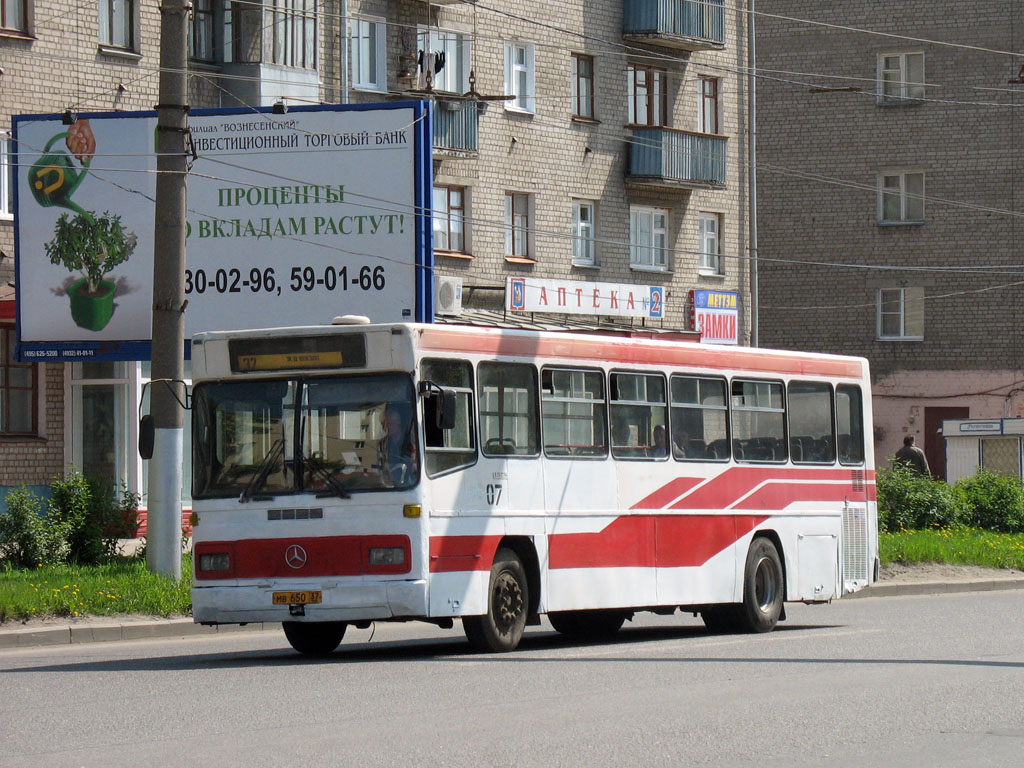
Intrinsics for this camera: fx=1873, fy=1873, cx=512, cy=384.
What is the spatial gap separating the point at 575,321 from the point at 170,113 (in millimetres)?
19971

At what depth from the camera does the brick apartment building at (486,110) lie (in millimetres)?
29562

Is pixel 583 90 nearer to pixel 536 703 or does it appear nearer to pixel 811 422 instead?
pixel 811 422

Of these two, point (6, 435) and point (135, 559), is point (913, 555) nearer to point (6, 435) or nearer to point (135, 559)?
point (135, 559)

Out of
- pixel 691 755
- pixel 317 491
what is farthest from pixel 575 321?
pixel 691 755

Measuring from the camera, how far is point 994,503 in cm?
3066

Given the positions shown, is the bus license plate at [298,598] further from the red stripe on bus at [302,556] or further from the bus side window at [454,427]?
the bus side window at [454,427]

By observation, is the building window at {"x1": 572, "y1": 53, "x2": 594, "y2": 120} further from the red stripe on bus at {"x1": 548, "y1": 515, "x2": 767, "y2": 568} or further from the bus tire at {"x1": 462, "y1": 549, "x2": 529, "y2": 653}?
the bus tire at {"x1": 462, "y1": 549, "x2": 529, "y2": 653}

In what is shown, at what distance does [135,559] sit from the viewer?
21484 mm

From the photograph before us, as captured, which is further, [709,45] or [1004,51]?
[1004,51]

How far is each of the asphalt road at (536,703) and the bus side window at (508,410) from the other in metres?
1.68

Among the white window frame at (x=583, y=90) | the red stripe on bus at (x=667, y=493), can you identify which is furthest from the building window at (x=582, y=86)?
the red stripe on bus at (x=667, y=493)

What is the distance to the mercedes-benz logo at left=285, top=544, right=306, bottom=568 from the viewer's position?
14359 mm

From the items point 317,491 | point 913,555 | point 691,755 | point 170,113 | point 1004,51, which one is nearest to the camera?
point 691,755

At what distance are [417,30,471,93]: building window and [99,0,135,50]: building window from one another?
666cm
